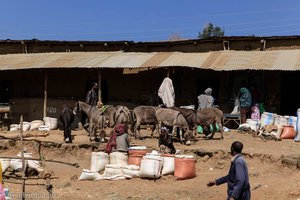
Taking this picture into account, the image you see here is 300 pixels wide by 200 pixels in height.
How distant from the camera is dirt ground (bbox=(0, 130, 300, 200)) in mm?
11195

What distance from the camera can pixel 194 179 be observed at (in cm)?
1269

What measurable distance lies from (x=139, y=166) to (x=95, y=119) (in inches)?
157

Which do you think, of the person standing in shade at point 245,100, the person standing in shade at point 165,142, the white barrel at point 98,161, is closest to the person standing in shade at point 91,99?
the white barrel at point 98,161

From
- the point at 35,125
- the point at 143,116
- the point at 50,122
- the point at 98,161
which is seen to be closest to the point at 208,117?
the point at 143,116

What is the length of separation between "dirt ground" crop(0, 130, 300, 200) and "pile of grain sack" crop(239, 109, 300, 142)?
44 centimetres

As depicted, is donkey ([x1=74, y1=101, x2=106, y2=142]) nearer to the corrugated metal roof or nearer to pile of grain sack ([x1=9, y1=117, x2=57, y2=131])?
the corrugated metal roof

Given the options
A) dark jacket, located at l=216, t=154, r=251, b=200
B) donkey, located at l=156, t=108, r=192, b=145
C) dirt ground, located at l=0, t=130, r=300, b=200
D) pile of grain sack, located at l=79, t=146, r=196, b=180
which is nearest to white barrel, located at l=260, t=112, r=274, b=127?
dirt ground, located at l=0, t=130, r=300, b=200

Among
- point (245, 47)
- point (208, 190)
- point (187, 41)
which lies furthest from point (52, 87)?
point (208, 190)

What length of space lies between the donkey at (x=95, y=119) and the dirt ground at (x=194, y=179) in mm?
495

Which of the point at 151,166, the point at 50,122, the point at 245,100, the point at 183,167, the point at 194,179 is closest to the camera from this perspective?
the point at 151,166

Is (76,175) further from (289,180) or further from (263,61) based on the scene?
(263,61)

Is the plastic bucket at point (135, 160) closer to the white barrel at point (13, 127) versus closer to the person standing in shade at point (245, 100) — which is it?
the person standing in shade at point (245, 100)

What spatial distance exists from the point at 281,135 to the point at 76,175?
7.27 meters

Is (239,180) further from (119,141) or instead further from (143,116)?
(143,116)
